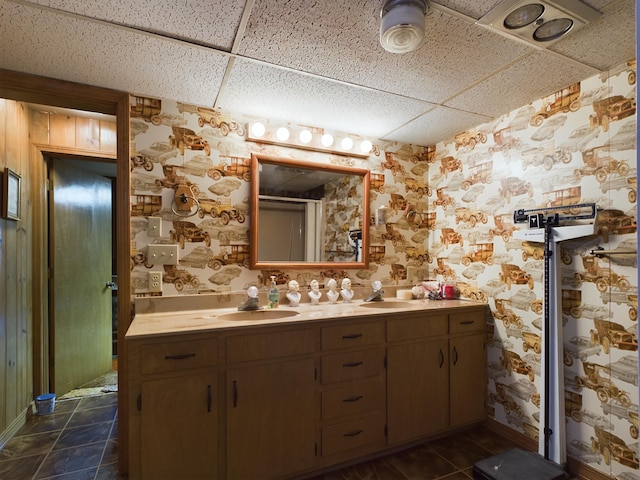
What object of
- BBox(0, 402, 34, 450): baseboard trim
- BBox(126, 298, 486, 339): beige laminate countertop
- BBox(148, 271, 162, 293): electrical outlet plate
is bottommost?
BBox(0, 402, 34, 450): baseboard trim

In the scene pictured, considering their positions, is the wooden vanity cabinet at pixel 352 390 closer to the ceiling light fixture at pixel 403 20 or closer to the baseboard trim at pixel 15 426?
the ceiling light fixture at pixel 403 20

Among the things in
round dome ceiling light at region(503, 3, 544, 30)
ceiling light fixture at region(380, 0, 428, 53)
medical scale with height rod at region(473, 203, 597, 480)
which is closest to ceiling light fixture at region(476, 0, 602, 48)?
round dome ceiling light at region(503, 3, 544, 30)

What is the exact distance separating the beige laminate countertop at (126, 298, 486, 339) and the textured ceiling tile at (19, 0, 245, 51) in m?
1.33

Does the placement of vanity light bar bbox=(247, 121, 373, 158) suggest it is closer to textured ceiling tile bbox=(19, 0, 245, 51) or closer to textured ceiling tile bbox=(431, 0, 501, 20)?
textured ceiling tile bbox=(19, 0, 245, 51)

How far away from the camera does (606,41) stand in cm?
148

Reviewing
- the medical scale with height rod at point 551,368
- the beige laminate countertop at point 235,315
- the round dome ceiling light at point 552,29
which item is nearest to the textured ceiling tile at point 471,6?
the round dome ceiling light at point 552,29

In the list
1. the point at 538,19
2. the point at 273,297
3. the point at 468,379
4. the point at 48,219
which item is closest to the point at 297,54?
the point at 538,19

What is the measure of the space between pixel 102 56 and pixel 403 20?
1.41m

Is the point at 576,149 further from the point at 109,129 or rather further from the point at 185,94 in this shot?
the point at 109,129

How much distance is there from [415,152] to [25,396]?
3.58 m

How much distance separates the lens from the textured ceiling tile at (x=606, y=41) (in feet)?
4.28

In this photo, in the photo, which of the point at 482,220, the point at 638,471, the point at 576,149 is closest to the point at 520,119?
the point at 576,149

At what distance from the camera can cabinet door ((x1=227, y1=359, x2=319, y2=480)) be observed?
1.62m

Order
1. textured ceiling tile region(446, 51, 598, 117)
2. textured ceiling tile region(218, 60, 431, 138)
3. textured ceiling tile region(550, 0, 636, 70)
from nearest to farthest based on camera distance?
textured ceiling tile region(550, 0, 636, 70), textured ceiling tile region(446, 51, 598, 117), textured ceiling tile region(218, 60, 431, 138)
